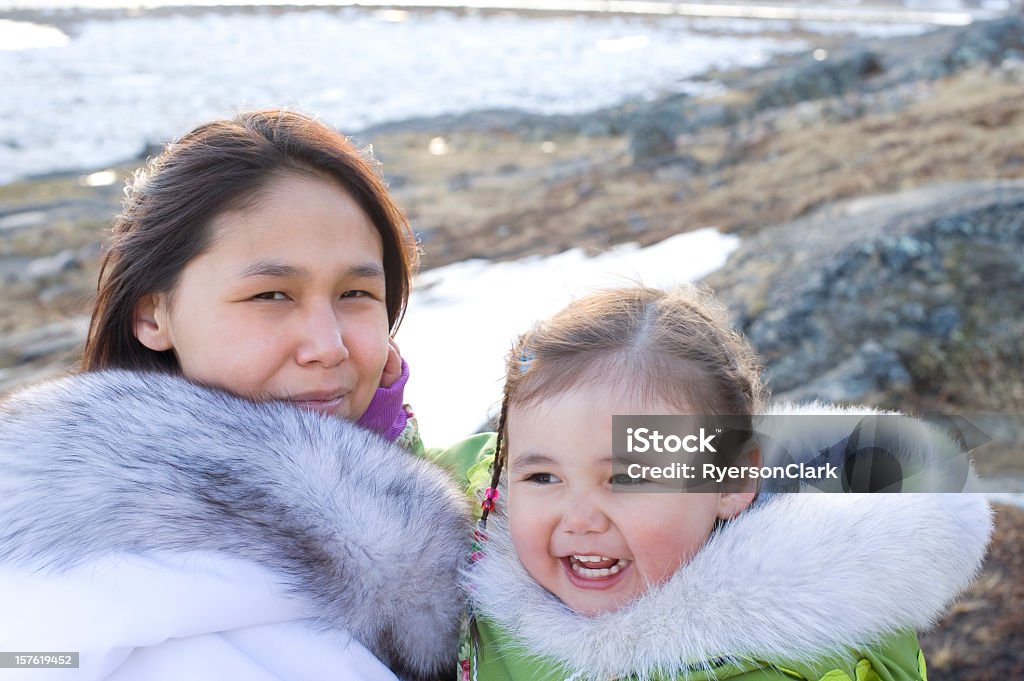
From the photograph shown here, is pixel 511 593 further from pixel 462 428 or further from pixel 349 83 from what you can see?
pixel 349 83

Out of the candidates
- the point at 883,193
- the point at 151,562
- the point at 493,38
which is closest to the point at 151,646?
the point at 151,562

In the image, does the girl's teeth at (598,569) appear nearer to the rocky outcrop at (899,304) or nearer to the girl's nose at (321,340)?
the girl's nose at (321,340)

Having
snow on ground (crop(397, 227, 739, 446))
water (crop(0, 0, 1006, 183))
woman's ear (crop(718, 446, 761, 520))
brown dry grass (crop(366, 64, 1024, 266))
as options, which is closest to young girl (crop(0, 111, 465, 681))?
woman's ear (crop(718, 446, 761, 520))

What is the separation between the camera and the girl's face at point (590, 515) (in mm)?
Answer: 1371

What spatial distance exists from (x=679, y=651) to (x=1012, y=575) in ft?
6.26

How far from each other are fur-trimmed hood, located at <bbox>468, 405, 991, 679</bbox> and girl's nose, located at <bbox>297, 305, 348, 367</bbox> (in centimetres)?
47

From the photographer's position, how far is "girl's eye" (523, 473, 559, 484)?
145 centimetres

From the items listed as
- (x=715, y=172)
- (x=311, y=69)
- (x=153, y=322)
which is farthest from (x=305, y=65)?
(x=153, y=322)

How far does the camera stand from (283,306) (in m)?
1.55

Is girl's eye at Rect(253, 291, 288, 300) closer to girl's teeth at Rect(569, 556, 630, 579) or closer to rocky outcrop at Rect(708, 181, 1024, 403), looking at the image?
girl's teeth at Rect(569, 556, 630, 579)

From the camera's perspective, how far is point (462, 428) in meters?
3.71

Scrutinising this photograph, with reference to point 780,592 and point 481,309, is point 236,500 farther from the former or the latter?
point 481,309

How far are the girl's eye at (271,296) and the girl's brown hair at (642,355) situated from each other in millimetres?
453

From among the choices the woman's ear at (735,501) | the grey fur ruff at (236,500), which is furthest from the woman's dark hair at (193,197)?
the woman's ear at (735,501)
